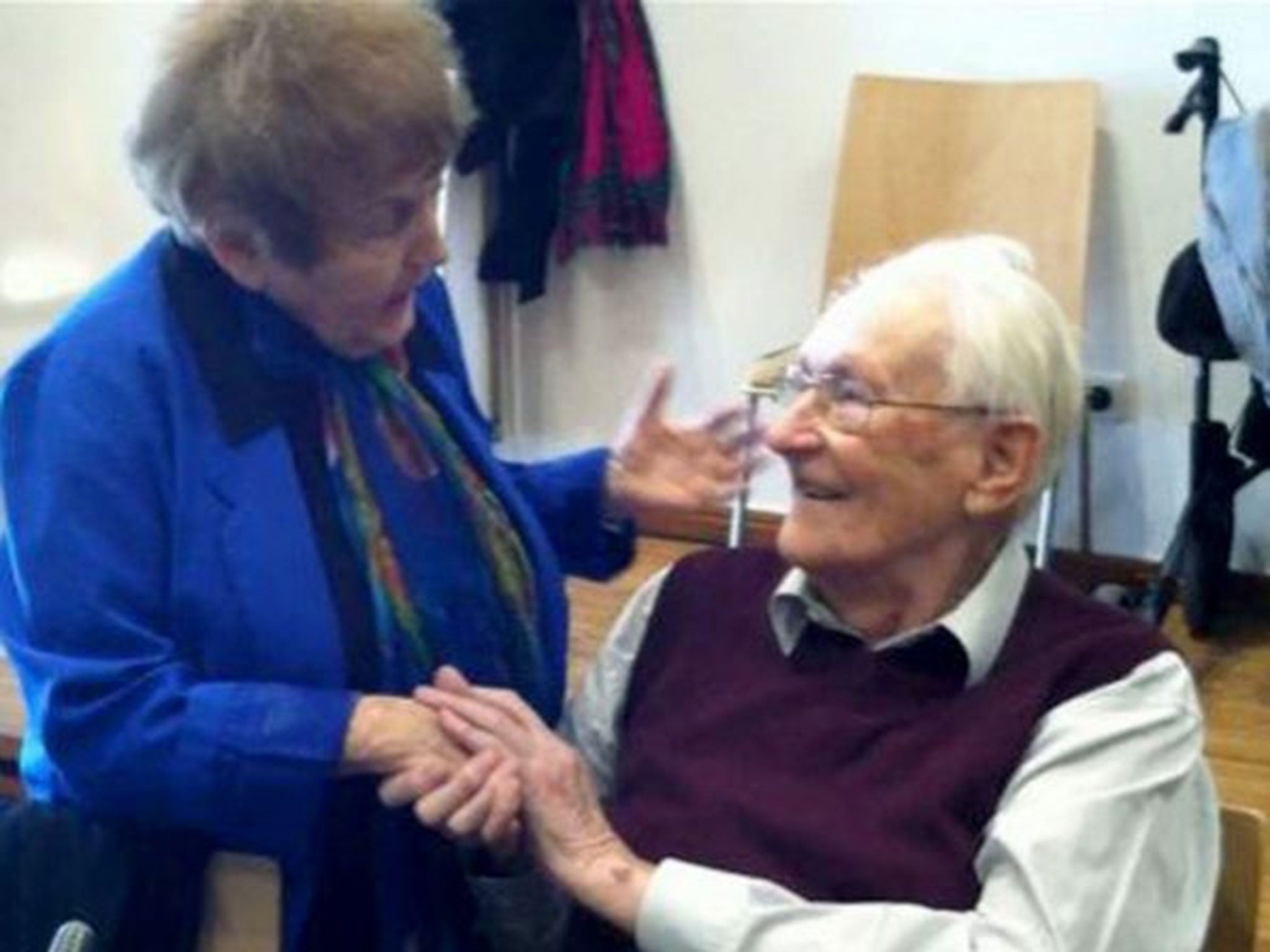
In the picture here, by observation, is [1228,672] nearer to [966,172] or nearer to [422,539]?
[966,172]

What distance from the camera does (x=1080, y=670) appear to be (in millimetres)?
1295

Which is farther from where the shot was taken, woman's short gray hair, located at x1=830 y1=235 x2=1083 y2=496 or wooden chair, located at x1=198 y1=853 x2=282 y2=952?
woman's short gray hair, located at x1=830 y1=235 x2=1083 y2=496

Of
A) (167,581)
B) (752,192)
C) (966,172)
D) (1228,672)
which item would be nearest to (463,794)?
(167,581)

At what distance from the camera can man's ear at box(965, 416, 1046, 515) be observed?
4.52 feet

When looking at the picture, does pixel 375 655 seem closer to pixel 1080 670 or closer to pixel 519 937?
pixel 519 937

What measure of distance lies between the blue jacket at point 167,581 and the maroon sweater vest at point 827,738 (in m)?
0.30

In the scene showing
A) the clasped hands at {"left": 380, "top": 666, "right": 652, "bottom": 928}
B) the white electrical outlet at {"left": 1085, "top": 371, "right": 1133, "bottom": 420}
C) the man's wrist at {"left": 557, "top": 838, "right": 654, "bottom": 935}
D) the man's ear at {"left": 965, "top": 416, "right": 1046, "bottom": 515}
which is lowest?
the white electrical outlet at {"left": 1085, "top": 371, "right": 1133, "bottom": 420}

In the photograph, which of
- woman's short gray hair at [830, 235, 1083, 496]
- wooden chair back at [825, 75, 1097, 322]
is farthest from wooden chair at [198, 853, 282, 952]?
wooden chair back at [825, 75, 1097, 322]

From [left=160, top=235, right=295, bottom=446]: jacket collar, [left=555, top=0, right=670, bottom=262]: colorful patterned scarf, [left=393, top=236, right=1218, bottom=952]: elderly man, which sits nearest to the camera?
[left=393, top=236, right=1218, bottom=952]: elderly man

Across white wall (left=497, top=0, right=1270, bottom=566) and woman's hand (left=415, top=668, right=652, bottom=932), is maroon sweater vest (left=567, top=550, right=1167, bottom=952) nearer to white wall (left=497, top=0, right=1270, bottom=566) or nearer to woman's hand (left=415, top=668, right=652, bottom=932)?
woman's hand (left=415, top=668, right=652, bottom=932)

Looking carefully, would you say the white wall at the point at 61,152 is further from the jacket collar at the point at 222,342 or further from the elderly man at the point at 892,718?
the elderly man at the point at 892,718

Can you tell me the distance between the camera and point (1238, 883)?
1.26 meters

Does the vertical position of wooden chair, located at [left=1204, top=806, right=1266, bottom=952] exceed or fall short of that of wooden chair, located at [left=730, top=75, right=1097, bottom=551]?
it falls short

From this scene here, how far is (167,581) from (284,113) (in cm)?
37
